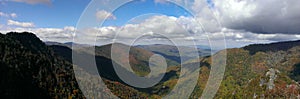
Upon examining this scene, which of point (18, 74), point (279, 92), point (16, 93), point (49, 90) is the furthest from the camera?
point (279, 92)

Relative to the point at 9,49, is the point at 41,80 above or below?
below

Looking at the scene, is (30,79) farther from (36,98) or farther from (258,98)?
(258,98)

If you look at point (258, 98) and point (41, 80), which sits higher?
point (41, 80)

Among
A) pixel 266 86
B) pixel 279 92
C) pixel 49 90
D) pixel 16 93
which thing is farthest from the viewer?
pixel 266 86

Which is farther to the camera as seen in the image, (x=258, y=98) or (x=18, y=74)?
(x=258, y=98)

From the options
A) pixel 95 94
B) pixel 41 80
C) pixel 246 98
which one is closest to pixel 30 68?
pixel 41 80

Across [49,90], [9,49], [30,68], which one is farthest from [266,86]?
[9,49]

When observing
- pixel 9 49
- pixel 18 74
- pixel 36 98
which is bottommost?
pixel 36 98

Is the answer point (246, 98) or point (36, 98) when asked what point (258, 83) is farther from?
point (36, 98)

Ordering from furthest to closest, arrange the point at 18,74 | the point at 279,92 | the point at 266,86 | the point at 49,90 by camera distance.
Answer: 1. the point at 266,86
2. the point at 279,92
3. the point at 49,90
4. the point at 18,74
